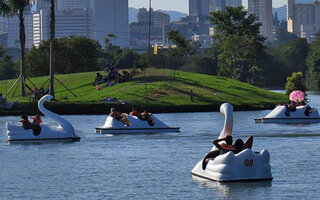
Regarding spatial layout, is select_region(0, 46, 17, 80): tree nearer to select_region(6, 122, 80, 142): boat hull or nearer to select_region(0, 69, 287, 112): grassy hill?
select_region(0, 69, 287, 112): grassy hill

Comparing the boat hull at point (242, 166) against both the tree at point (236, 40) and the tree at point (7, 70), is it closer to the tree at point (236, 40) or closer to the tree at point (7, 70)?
the tree at point (236, 40)

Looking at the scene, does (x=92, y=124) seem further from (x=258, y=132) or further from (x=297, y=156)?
(x=297, y=156)

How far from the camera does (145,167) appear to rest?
160ft

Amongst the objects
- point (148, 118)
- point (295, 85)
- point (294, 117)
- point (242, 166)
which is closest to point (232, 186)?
point (242, 166)

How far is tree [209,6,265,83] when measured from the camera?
165 metres

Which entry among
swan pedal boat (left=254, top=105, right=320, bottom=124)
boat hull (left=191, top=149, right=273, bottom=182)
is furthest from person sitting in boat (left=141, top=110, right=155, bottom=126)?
boat hull (left=191, top=149, right=273, bottom=182)

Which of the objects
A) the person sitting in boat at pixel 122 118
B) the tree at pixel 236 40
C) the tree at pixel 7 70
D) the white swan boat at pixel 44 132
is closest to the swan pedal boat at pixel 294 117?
the person sitting in boat at pixel 122 118

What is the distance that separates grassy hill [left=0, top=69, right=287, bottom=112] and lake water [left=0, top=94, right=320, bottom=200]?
1257 inches

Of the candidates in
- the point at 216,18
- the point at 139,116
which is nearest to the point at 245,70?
the point at 216,18

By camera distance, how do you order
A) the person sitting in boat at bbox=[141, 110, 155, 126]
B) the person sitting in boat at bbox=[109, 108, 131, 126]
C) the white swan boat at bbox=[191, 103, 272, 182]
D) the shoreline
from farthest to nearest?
the shoreline
the person sitting in boat at bbox=[109, 108, 131, 126]
the person sitting in boat at bbox=[141, 110, 155, 126]
the white swan boat at bbox=[191, 103, 272, 182]

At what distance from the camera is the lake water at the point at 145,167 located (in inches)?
1574

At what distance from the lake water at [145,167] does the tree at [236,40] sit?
89357 mm

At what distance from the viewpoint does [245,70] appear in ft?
611

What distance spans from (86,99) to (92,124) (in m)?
27.8
